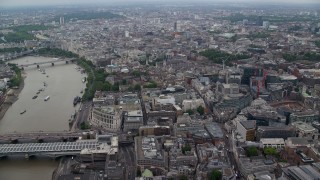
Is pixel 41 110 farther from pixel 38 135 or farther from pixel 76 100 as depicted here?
pixel 38 135

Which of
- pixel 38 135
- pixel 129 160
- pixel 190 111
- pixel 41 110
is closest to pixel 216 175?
pixel 129 160

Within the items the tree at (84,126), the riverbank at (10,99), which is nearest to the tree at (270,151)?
the tree at (84,126)

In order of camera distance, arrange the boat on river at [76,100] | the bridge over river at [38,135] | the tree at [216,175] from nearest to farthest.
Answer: the tree at [216,175] < the bridge over river at [38,135] < the boat on river at [76,100]

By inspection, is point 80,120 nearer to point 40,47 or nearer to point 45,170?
point 45,170

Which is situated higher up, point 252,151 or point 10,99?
point 252,151

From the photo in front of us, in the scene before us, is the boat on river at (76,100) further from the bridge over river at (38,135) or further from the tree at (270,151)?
the tree at (270,151)

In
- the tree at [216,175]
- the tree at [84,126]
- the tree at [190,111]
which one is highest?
the tree at [190,111]
